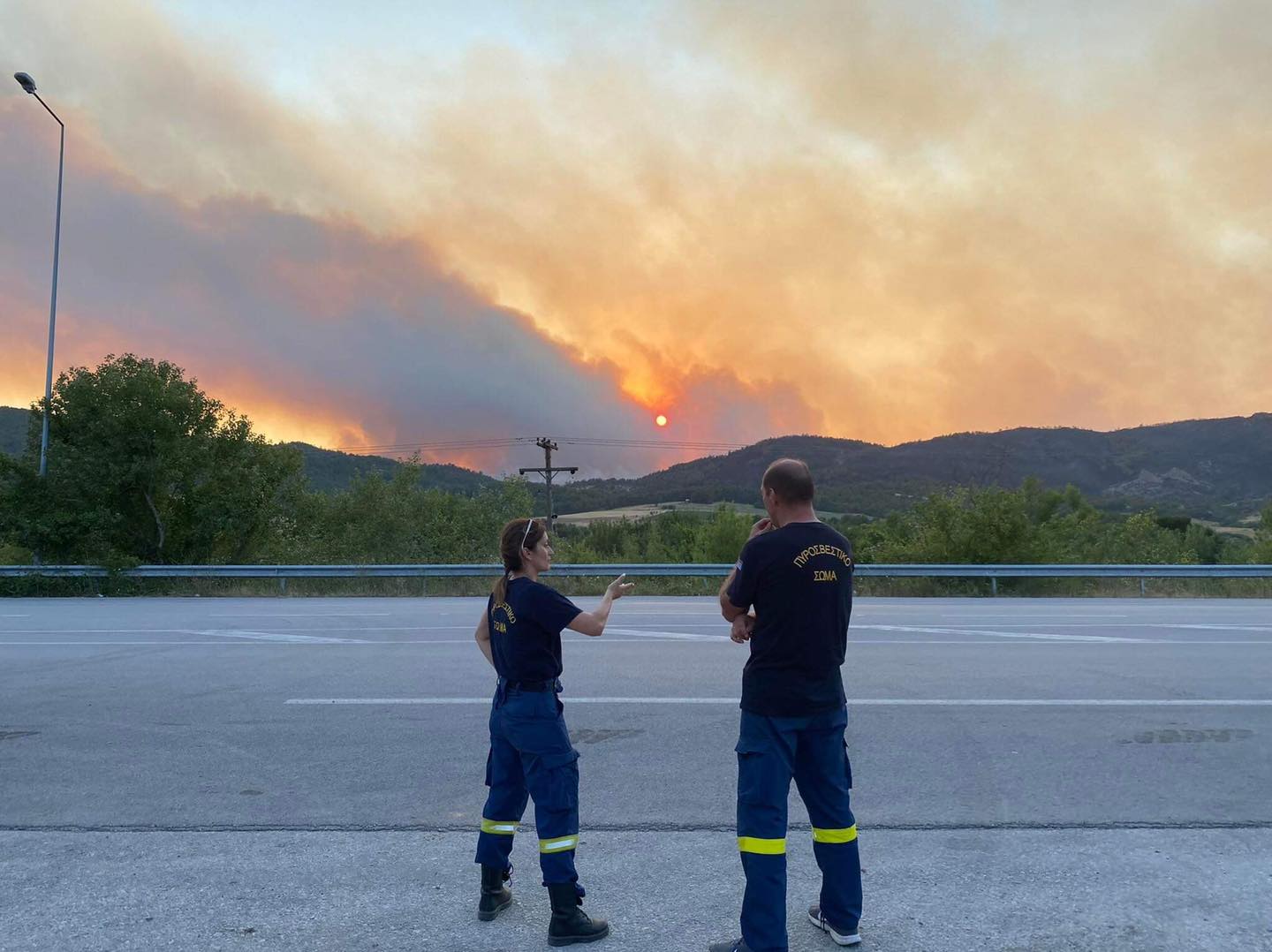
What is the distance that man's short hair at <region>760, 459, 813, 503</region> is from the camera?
3.69 meters

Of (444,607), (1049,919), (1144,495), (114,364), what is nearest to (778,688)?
(1049,919)

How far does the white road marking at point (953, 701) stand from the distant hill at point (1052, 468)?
170 feet

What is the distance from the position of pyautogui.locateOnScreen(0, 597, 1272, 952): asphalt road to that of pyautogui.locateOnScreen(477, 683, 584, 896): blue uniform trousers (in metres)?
0.31

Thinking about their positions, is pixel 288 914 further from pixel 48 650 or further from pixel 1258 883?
pixel 48 650

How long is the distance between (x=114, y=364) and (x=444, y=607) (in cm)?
1348

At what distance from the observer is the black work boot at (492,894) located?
383cm

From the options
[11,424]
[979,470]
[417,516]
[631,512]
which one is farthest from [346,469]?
[979,470]

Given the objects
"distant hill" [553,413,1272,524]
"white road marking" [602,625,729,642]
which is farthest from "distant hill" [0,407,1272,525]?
"white road marking" [602,625,729,642]

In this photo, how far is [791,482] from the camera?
12.1 feet

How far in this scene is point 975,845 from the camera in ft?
15.2

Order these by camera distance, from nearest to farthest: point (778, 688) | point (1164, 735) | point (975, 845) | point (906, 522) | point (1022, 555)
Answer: point (778, 688)
point (975, 845)
point (1164, 735)
point (1022, 555)
point (906, 522)

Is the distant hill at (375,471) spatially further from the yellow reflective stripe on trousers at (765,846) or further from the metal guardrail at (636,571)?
the yellow reflective stripe on trousers at (765,846)

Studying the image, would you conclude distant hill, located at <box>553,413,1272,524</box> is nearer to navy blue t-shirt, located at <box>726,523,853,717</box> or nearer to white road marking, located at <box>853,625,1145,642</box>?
white road marking, located at <box>853,625,1145,642</box>

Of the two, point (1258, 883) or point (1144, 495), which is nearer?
point (1258, 883)
